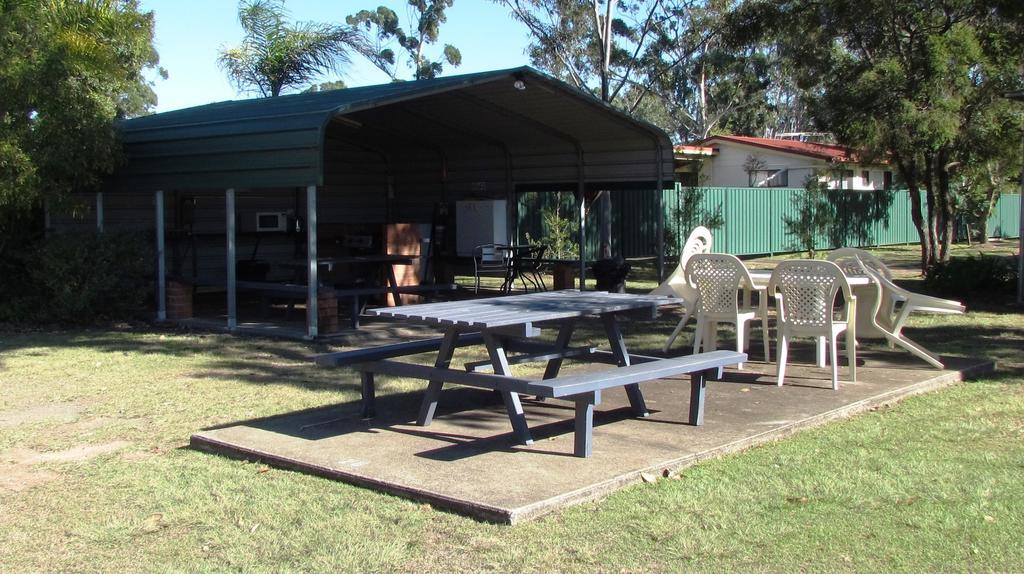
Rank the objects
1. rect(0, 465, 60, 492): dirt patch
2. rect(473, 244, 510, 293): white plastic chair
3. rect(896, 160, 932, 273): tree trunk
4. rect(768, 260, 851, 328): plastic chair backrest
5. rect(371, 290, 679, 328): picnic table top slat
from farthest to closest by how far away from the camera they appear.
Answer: rect(896, 160, 932, 273): tree trunk, rect(473, 244, 510, 293): white plastic chair, rect(768, 260, 851, 328): plastic chair backrest, rect(371, 290, 679, 328): picnic table top slat, rect(0, 465, 60, 492): dirt patch

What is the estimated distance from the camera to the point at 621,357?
7.02m

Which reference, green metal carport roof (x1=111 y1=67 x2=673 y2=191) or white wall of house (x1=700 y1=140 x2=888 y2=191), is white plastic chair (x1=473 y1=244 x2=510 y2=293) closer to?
green metal carport roof (x1=111 y1=67 x2=673 y2=191)

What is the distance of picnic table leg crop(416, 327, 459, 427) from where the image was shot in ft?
21.2

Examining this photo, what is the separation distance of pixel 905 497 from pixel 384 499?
8.40 feet

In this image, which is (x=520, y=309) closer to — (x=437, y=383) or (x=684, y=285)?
(x=437, y=383)

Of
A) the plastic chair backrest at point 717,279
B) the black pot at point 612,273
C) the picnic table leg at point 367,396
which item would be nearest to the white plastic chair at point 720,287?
the plastic chair backrest at point 717,279

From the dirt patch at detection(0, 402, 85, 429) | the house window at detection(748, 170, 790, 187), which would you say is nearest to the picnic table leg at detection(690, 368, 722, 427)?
the dirt patch at detection(0, 402, 85, 429)

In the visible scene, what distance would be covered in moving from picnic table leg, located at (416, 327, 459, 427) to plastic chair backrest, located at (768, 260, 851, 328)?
2680mm

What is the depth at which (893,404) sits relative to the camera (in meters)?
7.25

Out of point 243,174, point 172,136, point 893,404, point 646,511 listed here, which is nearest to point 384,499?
point 646,511

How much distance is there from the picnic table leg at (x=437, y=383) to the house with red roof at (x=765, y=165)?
2653cm

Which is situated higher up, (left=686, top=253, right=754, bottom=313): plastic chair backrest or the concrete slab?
(left=686, top=253, right=754, bottom=313): plastic chair backrest

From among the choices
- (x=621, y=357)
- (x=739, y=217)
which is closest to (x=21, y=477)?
(x=621, y=357)

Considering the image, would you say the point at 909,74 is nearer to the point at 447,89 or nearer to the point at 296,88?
the point at 447,89
